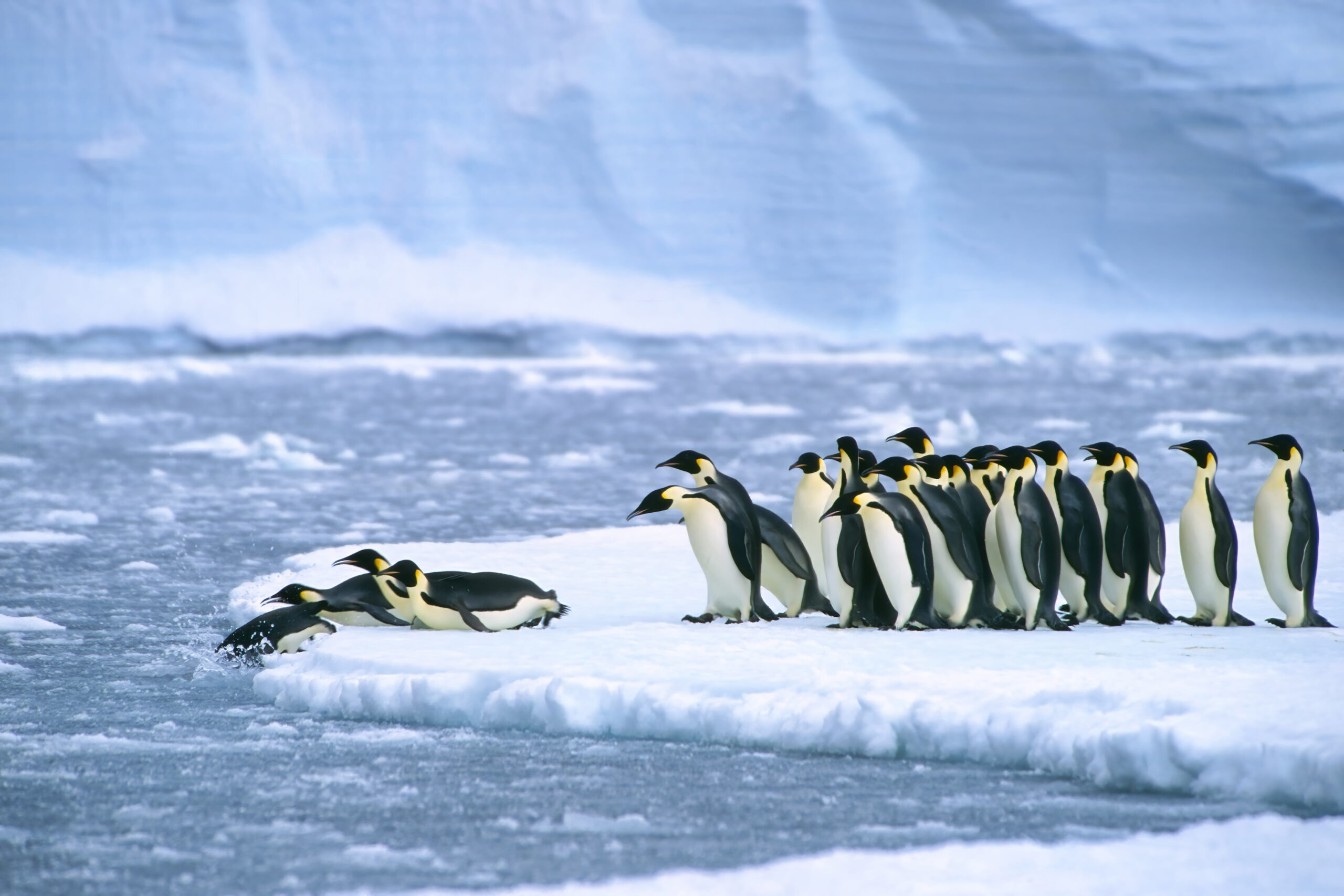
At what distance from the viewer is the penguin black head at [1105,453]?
4176 millimetres

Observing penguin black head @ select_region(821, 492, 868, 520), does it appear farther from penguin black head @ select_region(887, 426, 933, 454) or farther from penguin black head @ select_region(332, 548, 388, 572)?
penguin black head @ select_region(332, 548, 388, 572)

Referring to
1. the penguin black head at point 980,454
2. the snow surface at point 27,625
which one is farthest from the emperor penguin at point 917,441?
the snow surface at point 27,625

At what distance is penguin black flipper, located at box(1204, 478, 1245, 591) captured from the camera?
4027 millimetres

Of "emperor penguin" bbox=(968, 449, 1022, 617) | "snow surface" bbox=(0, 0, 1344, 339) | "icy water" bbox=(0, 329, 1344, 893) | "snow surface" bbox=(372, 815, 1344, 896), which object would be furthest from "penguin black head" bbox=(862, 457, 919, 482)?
"snow surface" bbox=(0, 0, 1344, 339)

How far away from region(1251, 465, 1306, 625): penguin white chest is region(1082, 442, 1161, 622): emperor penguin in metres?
0.31

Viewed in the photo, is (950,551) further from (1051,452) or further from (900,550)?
(1051,452)

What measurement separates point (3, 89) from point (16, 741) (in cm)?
2007

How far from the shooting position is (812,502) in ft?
14.5

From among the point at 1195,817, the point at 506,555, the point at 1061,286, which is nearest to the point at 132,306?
the point at 1061,286

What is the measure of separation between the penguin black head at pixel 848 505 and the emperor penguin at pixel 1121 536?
2.26ft

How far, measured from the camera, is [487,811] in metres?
2.79

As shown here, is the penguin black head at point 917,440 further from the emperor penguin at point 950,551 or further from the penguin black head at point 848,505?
the penguin black head at point 848,505

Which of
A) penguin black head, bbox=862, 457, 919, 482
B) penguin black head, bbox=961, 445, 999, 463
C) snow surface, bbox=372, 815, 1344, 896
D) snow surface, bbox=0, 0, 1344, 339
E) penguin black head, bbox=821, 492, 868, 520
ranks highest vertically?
snow surface, bbox=0, 0, 1344, 339

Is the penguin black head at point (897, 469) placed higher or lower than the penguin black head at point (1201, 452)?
lower
